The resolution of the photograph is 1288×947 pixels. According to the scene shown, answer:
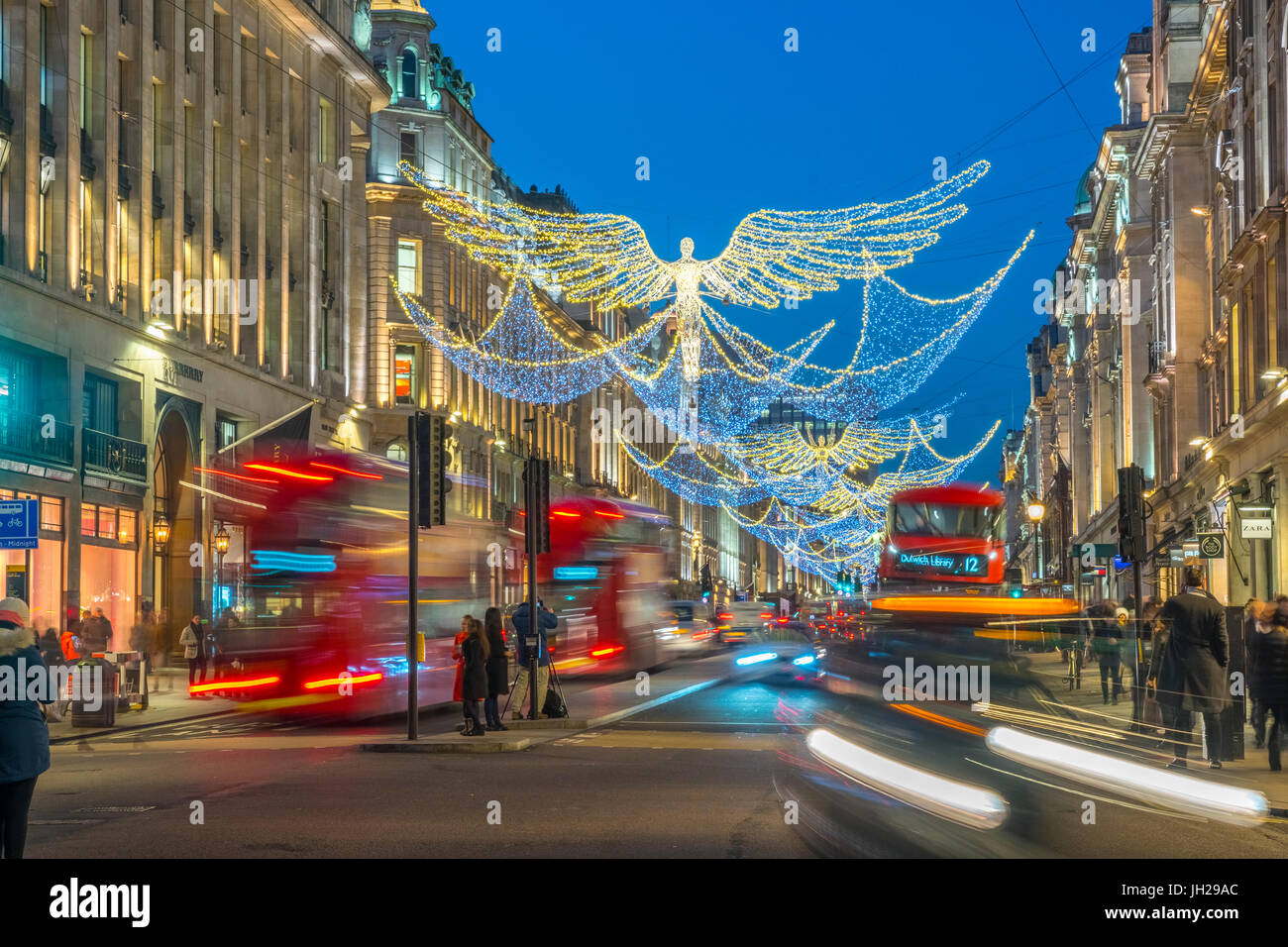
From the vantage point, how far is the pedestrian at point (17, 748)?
8.03 meters

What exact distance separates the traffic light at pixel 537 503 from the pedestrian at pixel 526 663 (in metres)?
1.12

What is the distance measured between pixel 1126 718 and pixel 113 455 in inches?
1218

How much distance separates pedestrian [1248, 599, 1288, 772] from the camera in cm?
1555

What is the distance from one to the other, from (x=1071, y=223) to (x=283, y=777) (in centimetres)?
7411

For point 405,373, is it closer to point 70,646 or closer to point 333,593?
point 70,646

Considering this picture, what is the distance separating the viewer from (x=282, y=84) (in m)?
46.8

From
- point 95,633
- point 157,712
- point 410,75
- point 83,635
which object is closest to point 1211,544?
point 157,712

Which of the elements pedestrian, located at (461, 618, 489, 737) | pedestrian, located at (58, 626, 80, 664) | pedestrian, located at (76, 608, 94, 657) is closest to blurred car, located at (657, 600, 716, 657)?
pedestrian, located at (76, 608, 94, 657)

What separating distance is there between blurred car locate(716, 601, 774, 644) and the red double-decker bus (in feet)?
68.6

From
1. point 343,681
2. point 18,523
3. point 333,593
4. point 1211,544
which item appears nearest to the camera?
point 18,523

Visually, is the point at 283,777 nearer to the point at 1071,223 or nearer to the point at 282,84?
the point at 282,84

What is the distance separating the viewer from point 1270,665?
1608 centimetres
